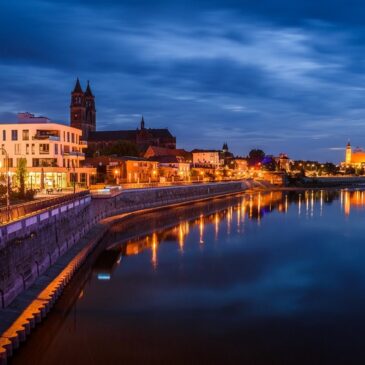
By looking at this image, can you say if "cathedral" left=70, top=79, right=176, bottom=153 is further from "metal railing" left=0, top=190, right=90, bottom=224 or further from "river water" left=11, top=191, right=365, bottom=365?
"metal railing" left=0, top=190, right=90, bottom=224

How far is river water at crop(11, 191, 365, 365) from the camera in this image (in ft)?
67.4

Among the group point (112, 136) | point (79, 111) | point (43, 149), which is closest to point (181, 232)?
point (43, 149)

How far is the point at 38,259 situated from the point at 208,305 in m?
10.2

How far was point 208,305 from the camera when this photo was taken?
27312mm

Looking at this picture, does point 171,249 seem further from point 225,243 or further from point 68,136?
point 68,136

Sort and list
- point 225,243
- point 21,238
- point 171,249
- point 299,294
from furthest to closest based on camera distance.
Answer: point 225,243 < point 171,249 < point 299,294 < point 21,238

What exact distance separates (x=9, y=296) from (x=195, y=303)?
10.9 metres

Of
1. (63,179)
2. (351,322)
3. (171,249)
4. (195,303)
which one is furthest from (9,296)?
(63,179)

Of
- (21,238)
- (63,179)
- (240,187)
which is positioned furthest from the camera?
(240,187)

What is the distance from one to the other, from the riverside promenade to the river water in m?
0.90

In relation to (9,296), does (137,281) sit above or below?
below

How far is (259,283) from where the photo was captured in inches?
1292

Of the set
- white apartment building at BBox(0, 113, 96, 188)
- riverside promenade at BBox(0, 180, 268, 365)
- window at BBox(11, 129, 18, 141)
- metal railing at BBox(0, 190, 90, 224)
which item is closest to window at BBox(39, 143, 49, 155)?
white apartment building at BBox(0, 113, 96, 188)

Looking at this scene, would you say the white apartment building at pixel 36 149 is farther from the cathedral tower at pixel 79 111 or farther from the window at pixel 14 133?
the cathedral tower at pixel 79 111
